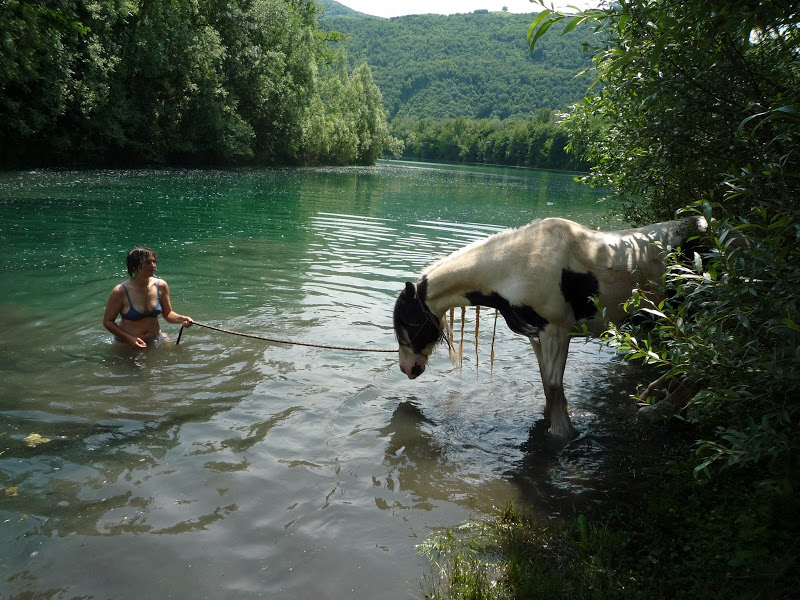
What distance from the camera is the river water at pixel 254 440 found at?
4.39 meters

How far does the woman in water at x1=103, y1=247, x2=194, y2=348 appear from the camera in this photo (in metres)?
8.63

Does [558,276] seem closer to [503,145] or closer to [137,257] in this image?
[137,257]

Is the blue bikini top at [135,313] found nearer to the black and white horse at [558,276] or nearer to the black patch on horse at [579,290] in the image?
the black and white horse at [558,276]

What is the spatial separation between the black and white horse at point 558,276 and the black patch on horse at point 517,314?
0.01 metres

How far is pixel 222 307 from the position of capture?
11438mm

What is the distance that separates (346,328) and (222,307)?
2.55m

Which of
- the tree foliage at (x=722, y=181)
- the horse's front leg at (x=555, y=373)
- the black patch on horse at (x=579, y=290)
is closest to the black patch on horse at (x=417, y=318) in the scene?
the horse's front leg at (x=555, y=373)

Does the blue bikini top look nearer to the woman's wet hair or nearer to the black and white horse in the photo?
the woman's wet hair

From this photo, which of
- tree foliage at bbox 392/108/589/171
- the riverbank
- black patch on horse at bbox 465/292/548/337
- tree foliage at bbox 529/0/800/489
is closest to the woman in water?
black patch on horse at bbox 465/292/548/337

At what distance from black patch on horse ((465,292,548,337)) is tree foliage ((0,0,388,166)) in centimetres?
1593

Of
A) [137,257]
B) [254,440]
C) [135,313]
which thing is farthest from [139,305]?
[254,440]

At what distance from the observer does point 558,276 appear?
21.1ft

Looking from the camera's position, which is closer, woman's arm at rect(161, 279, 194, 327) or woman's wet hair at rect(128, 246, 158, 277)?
woman's wet hair at rect(128, 246, 158, 277)

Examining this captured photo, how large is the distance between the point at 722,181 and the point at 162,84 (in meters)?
50.1
